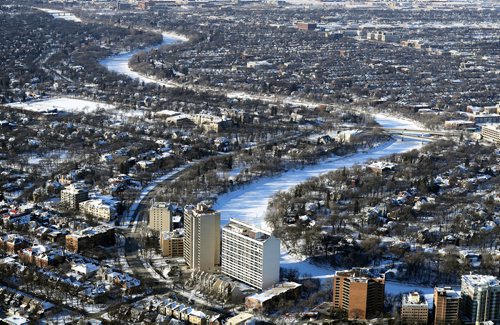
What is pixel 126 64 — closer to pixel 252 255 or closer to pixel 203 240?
pixel 203 240

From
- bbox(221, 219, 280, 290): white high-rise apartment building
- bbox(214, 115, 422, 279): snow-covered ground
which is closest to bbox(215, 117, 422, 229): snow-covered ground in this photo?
bbox(214, 115, 422, 279): snow-covered ground

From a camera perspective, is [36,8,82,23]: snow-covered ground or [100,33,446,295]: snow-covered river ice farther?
[36,8,82,23]: snow-covered ground

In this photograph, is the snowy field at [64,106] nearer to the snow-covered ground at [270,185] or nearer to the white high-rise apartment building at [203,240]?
the snow-covered ground at [270,185]

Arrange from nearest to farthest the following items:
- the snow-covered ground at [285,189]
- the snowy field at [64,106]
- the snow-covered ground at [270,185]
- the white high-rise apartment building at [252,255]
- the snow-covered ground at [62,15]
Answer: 1. the white high-rise apartment building at [252,255]
2. the snow-covered ground at [285,189]
3. the snow-covered ground at [270,185]
4. the snowy field at [64,106]
5. the snow-covered ground at [62,15]

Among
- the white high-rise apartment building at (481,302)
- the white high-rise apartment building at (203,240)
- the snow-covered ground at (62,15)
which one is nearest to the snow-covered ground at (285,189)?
the white high-rise apartment building at (203,240)

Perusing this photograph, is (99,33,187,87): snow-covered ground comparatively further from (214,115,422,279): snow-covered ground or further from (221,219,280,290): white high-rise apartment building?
(221,219,280,290): white high-rise apartment building

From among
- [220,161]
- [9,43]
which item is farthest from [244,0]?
[220,161]

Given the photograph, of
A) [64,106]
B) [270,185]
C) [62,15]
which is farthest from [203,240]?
[62,15]
